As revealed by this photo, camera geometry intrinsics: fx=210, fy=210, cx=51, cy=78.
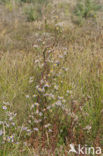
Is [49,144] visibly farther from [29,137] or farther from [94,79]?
[94,79]

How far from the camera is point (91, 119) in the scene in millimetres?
2082

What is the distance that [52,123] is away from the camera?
208cm

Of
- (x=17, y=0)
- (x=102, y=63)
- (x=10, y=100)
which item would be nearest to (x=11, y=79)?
(x=10, y=100)

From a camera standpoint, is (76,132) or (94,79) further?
(94,79)

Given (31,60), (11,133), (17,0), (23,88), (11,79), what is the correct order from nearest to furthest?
(11,133) < (23,88) < (11,79) < (31,60) < (17,0)

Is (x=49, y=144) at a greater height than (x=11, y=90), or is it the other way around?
(x=11, y=90)

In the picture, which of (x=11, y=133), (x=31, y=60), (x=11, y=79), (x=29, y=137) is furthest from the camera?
(x=31, y=60)

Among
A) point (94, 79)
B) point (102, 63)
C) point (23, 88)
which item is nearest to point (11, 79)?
point (23, 88)

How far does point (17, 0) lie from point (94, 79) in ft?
35.7

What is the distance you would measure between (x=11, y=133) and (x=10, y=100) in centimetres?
49

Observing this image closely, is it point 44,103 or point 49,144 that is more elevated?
point 44,103

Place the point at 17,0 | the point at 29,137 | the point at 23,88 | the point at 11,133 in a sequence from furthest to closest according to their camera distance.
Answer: the point at 17,0, the point at 23,88, the point at 29,137, the point at 11,133

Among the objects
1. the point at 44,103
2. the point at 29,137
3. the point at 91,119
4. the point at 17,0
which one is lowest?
the point at 29,137

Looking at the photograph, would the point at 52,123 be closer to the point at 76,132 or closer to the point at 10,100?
the point at 76,132
